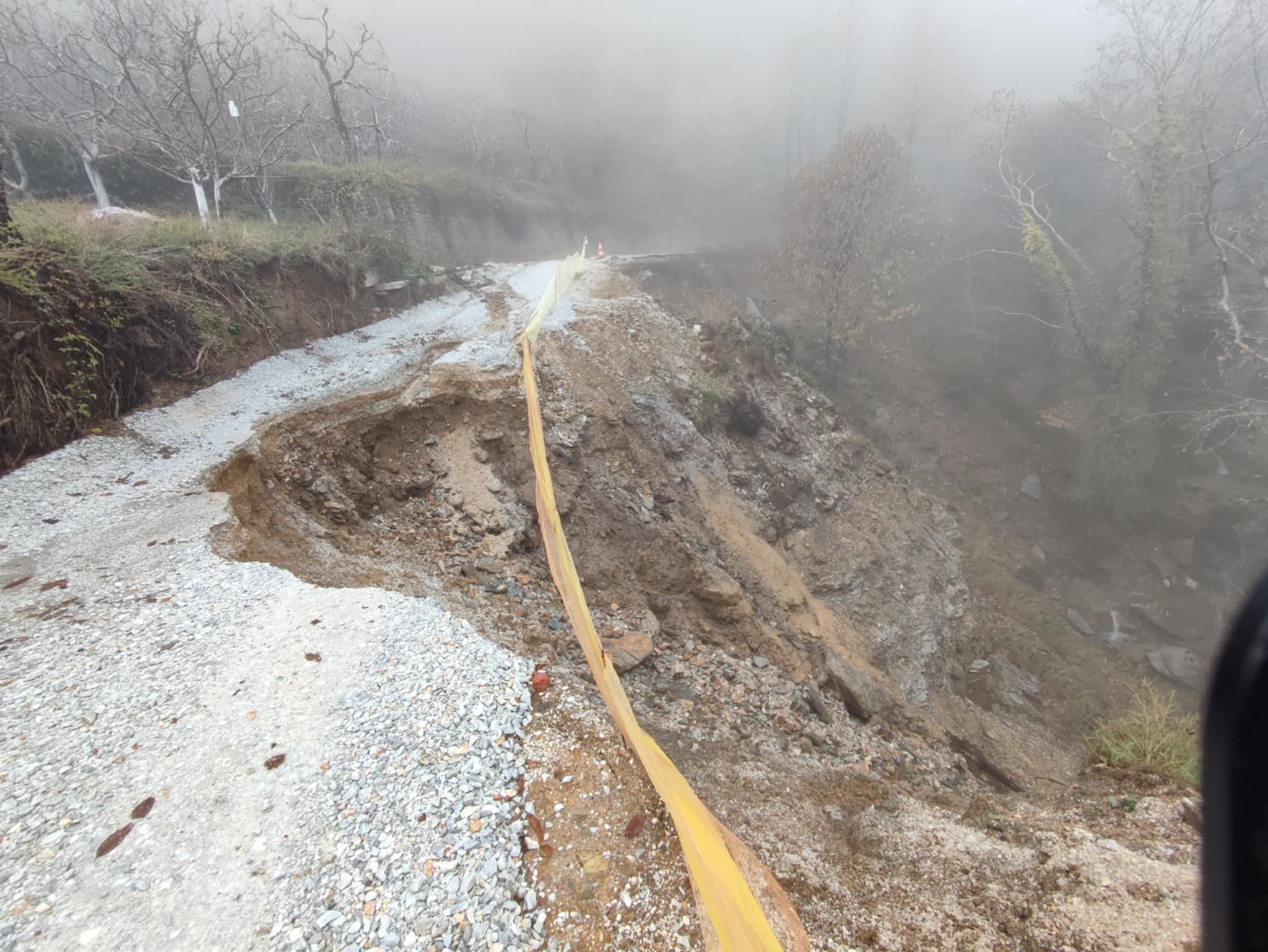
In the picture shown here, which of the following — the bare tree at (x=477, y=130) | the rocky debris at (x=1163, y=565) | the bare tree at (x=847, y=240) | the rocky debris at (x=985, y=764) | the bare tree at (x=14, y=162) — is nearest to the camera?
the rocky debris at (x=985, y=764)

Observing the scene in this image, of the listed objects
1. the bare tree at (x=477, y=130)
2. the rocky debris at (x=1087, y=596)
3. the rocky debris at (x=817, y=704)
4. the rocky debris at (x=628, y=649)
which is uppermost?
the bare tree at (x=477, y=130)

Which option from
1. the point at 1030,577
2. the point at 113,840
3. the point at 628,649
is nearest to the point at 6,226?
the point at 113,840

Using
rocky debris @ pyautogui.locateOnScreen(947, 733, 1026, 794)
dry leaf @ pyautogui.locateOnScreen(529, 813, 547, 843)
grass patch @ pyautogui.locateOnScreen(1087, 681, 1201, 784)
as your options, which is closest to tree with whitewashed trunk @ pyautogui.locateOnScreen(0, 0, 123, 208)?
dry leaf @ pyautogui.locateOnScreen(529, 813, 547, 843)

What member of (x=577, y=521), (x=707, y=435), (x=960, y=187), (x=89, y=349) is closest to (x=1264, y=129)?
(x=960, y=187)

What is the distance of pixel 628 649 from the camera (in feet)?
19.0

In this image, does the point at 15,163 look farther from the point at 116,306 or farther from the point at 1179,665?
the point at 1179,665

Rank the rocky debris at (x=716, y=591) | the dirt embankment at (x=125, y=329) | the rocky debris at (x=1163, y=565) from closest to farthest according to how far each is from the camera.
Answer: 1. the dirt embankment at (x=125, y=329)
2. the rocky debris at (x=716, y=591)
3. the rocky debris at (x=1163, y=565)

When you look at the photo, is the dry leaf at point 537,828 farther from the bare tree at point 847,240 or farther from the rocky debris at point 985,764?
the bare tree at point 847,240

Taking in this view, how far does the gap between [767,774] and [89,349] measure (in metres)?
8.40

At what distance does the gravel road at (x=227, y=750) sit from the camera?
7.57 feet

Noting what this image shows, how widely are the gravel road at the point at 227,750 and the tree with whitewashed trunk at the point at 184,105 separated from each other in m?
8.72

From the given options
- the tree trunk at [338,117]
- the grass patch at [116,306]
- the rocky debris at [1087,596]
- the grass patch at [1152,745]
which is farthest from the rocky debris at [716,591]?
the tree trunk at [338,117]

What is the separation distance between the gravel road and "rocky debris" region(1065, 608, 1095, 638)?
15.8 metres

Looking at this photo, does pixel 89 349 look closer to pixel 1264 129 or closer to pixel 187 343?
pixel 187 343
